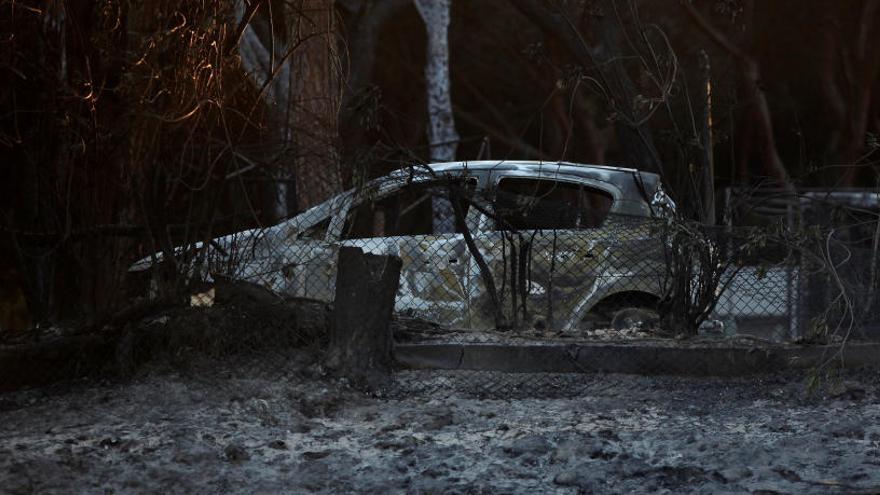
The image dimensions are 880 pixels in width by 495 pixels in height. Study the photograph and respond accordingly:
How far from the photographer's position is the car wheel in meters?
8.97

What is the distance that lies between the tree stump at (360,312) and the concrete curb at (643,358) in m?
0.54

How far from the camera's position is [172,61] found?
8445 millimetres

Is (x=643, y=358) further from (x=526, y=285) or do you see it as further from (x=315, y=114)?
(x=315, y=114)

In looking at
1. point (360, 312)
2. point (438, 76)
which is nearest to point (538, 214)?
point (360, 312)

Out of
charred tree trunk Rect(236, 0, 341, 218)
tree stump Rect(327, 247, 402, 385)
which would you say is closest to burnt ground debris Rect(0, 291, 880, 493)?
tree stump Rect(327, 247, 402, 385)

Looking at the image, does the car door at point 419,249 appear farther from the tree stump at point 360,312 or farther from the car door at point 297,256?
the tree stump at point 360,312

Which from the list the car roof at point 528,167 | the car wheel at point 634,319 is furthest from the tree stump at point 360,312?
the car wheel at point 634,319

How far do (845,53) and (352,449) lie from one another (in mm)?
19545

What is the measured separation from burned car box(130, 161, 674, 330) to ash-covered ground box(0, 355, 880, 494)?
2.84ft

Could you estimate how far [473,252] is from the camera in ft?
28.8

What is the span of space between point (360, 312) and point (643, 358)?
5.58ft

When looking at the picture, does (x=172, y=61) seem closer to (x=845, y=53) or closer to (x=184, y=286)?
(x=184, y=286)

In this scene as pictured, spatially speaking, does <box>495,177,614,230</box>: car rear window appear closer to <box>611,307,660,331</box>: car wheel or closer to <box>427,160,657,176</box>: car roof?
<box>611,307,660,331</box>: car wheel

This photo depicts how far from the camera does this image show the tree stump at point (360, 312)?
7859mm
